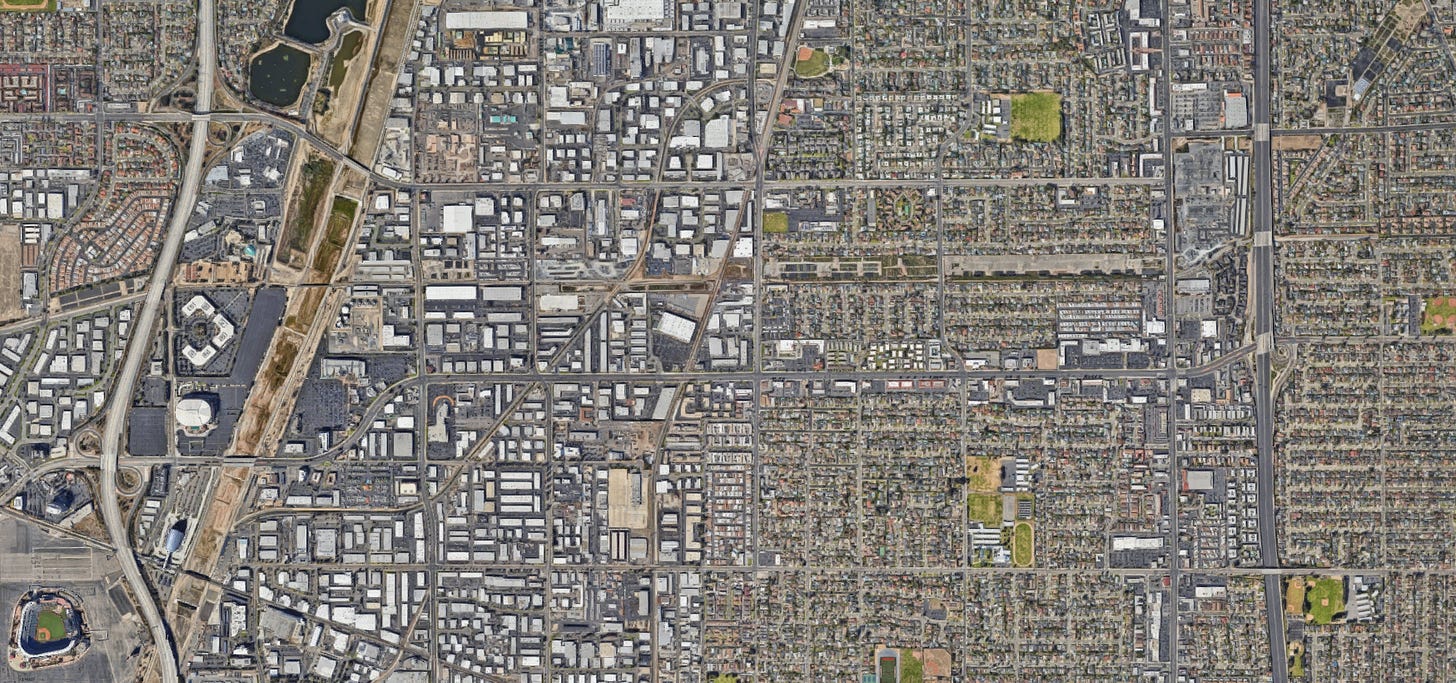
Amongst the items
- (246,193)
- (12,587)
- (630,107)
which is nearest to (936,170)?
(630,107)

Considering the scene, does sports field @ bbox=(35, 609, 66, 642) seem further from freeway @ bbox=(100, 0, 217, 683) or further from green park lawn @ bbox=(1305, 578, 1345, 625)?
green park lawn @ bbox=(1305, 578, 1345, 625)

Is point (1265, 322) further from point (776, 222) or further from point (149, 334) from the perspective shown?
point (149, 334)

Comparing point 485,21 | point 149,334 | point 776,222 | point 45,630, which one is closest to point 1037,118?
point 776,222

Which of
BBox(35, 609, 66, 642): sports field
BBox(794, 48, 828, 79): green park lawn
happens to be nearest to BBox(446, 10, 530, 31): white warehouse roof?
BBox(794, 48, 828, 79): green park lawn

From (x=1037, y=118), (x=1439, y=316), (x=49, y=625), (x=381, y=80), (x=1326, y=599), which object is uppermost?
(x=381, y=80)

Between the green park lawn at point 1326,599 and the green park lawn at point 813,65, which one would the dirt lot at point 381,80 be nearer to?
the green park lawn at point 813,65

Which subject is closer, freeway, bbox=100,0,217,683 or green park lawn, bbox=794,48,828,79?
green park lawn, bbox=794,48,828,79
